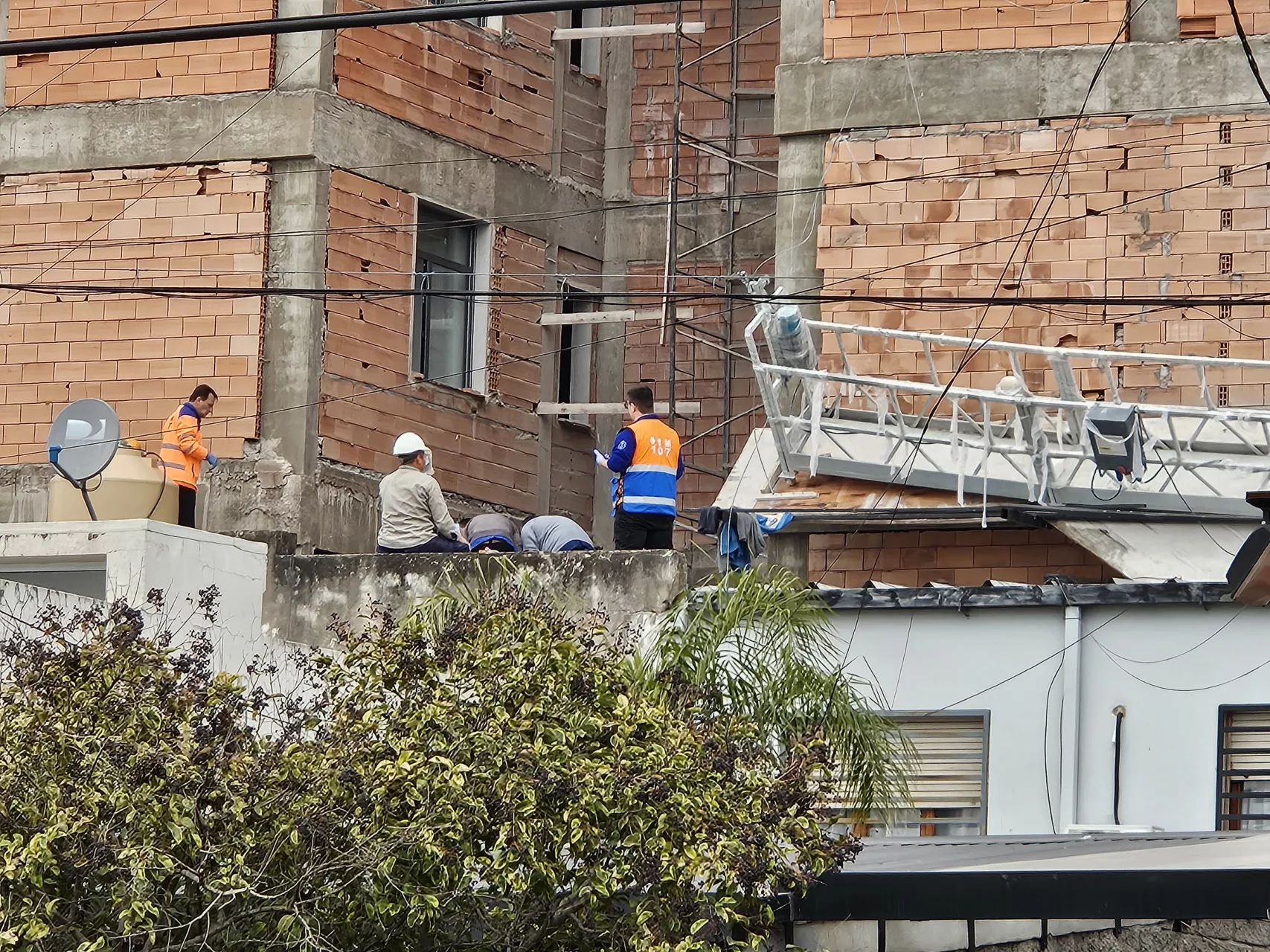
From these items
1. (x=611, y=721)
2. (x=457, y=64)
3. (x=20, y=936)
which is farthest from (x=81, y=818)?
(x=457, y=64)

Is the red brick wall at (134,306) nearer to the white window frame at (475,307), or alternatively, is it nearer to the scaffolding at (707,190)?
the white window frame at (475,307)

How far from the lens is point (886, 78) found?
66.9ft

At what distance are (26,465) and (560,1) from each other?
1256cm

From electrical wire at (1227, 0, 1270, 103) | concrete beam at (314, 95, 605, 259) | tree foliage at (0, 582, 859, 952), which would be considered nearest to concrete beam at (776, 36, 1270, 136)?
electrical wire at (1227, 0, 1270, 103)

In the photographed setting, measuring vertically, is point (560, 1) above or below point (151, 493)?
above

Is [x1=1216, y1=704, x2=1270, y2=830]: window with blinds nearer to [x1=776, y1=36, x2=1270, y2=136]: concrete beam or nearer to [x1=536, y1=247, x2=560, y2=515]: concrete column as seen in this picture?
[x1=776, y1=36, x2=1270, y2=136]: concrete beam

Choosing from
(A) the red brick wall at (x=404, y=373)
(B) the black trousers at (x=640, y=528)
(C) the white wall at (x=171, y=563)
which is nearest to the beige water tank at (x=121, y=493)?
(C) the white wall at (x=171, y=563)

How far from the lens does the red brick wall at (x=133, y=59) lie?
72.9 ft

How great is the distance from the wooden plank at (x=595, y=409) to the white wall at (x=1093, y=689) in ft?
24.6

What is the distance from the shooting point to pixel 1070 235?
19797 mm

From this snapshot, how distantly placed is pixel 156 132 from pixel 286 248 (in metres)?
1.85

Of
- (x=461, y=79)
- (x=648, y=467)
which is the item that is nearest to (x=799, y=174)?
(x=648, y=467)

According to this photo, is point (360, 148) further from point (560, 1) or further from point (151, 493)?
point (560, 1)

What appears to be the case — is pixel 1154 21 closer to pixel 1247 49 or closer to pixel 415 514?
pixel 1247 49
